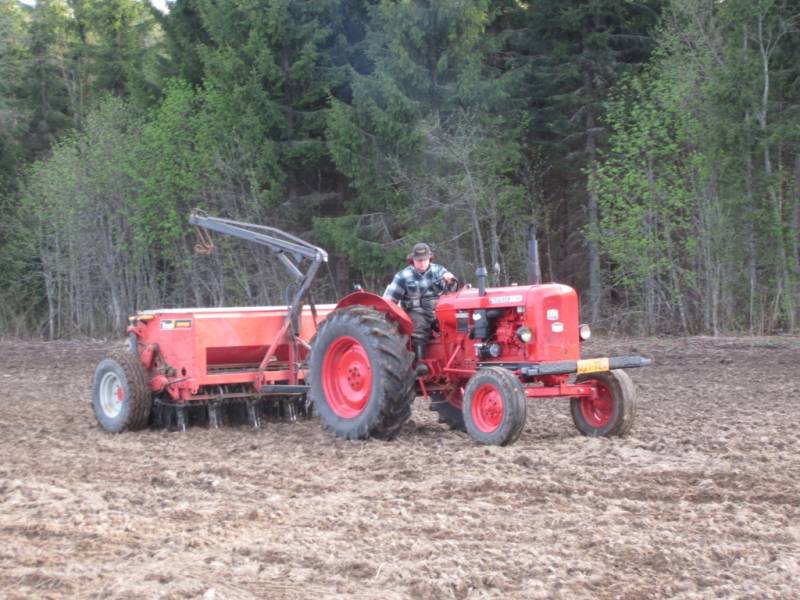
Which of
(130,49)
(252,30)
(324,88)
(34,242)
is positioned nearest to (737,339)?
(324,88)

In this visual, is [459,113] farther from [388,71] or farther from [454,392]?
[454,392]


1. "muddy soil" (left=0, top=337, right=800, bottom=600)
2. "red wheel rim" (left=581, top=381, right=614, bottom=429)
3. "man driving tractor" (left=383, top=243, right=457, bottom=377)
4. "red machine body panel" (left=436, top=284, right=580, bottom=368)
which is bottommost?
"muddy soil" (left=0, top=337, right=800, bottom=600)

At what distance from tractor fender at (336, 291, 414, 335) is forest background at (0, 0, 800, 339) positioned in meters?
11.3

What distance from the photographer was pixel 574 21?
24078mm

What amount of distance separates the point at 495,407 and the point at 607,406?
39.8 inches

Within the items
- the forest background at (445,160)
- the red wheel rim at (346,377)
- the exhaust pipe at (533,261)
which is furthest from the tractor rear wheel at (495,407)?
the forest background at (445,160)

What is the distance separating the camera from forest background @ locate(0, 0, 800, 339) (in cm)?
1938

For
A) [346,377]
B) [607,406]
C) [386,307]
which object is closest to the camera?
[607,406]

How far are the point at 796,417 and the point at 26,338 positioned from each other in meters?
23.8

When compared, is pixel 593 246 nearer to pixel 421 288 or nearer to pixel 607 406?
pixel 421 288

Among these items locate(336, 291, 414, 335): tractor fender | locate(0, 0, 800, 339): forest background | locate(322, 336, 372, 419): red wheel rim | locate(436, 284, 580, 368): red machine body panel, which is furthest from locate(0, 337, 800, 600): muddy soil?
locate(0, 0, 800, 339): forest background

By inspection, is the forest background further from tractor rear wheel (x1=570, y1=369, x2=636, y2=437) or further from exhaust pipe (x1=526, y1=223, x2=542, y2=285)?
exhaust pipe (x1=526, y1=223, x2=542, y2=285)

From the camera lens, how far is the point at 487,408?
27.2 feet

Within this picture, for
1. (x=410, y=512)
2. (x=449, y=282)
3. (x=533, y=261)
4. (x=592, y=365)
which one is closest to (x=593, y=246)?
(x=449, y=282)
